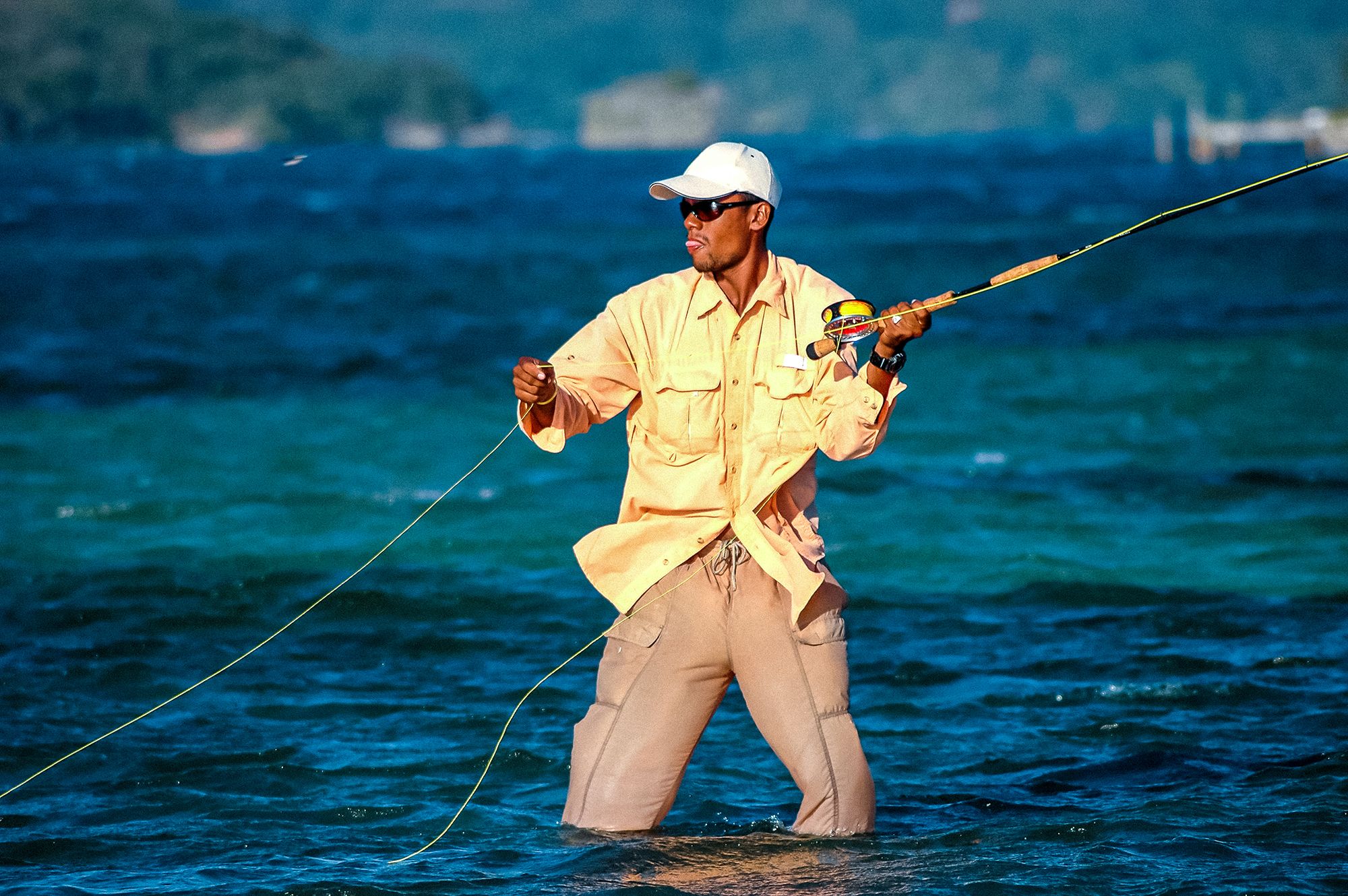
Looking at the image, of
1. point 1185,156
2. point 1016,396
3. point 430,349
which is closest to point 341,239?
point 430,349

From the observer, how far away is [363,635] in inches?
341

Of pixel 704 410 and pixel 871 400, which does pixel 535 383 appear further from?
pixel 871 400

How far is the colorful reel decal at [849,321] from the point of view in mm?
4758

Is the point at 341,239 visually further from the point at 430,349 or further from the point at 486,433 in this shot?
the point at 486,433

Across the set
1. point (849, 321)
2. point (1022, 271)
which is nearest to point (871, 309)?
point (849, 321)

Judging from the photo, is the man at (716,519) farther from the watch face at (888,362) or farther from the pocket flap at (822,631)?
the watch face at (888,362)

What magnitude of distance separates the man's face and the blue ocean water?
1617 mm

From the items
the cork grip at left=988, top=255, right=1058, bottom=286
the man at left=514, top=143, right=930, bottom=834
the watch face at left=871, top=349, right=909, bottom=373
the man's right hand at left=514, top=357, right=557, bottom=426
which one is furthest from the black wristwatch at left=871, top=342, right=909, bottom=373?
the man's right hand at left=514, top=357, right=557, bottom=426

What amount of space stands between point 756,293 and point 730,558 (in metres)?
0.72

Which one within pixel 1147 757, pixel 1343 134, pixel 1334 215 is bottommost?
pixel 1147 757

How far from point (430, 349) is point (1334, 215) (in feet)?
111

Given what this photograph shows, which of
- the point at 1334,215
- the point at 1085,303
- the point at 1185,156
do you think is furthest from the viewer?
the point at 1185,156

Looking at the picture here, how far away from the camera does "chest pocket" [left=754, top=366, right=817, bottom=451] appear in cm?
503

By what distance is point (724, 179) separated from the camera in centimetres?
496
